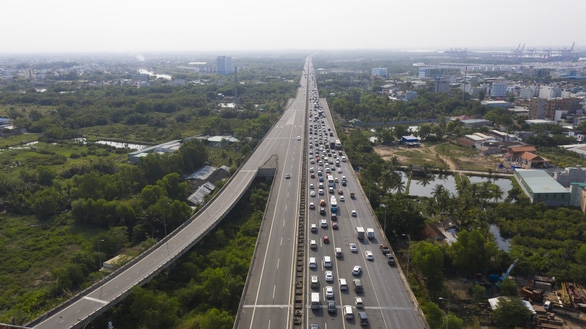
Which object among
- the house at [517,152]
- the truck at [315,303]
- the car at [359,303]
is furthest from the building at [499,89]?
the truck at [315,303]

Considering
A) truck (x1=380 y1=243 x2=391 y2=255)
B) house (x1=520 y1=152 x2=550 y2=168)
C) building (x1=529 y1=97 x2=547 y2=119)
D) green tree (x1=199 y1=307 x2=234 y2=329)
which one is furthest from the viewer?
building (x1=529 y1=97 x2=547 y2=119)

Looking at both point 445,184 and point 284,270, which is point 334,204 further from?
point 445,184

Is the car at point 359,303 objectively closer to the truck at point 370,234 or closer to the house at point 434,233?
the truck at point 370,234

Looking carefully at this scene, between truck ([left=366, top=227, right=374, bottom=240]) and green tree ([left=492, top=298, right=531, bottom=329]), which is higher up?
truck ([left=366, top=227, right=374, bottom=240])

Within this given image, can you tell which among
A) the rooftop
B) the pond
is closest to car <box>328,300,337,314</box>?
the pond

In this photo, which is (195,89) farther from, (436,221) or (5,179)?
(436,221)

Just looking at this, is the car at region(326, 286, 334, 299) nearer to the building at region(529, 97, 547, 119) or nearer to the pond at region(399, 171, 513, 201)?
the pond at region(399, 171, 513, 201)

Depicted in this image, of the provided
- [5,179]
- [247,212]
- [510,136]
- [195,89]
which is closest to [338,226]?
[247,212]
